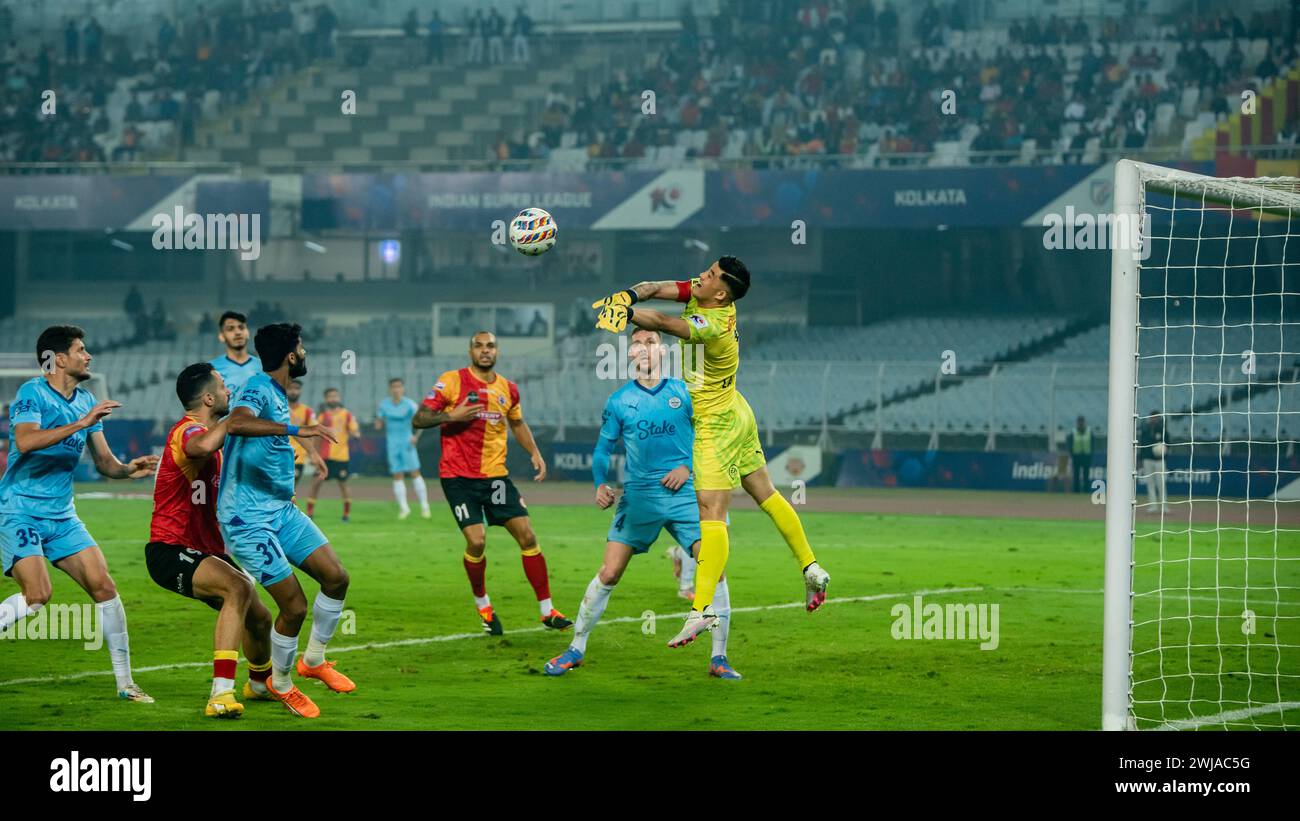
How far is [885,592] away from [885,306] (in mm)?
24925

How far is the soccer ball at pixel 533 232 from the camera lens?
945 centimetres

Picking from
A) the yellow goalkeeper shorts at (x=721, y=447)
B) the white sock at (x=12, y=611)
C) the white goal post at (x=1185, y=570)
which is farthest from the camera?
the yellow goalkeeper shorts at (x=721, y=447)

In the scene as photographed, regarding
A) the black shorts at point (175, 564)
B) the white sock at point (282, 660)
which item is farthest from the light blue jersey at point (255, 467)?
the white sock at point (282, 660)

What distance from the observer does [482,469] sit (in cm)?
1190

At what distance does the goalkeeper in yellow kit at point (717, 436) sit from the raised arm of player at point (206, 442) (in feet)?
7.85

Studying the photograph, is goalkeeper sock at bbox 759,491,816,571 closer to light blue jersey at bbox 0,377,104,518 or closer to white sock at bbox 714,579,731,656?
white sock at bbox 714,579,731,656

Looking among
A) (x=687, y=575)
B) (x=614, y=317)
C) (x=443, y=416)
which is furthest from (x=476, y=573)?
(x=614, y=317)

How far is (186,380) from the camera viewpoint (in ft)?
27.6

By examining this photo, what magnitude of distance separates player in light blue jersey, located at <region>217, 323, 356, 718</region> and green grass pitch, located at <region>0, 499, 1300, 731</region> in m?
0.49

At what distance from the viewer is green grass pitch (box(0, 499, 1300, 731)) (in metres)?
8.37

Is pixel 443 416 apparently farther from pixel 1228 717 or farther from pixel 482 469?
pixel 1228 717

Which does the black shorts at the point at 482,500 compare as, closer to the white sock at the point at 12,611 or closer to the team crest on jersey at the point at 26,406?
the white sock at the point at 12,611

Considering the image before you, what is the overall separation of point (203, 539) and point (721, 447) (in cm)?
347
